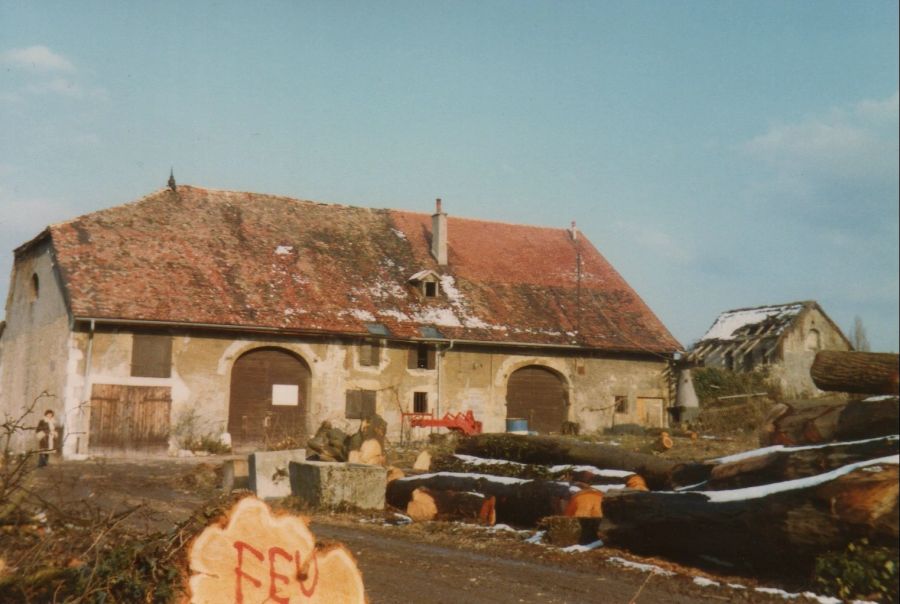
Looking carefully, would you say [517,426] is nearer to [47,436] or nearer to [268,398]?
[268,398]

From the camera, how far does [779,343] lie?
36.9 metres

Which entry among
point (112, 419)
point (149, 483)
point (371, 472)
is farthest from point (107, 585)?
point (112, 419)

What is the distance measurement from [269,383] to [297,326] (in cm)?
182

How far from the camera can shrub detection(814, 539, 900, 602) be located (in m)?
6.96

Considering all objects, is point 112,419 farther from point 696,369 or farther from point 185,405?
point 696,369

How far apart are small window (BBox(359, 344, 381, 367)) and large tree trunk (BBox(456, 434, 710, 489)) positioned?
993 cm

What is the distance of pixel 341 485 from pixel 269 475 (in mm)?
2195

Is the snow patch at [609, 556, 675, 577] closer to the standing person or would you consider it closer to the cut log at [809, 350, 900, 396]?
the cut log at [809, 350, 900, 396]

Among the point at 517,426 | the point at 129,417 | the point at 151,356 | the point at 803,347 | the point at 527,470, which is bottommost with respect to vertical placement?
the point at 527,470

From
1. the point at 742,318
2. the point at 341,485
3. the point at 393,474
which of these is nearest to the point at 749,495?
the point at 341,485

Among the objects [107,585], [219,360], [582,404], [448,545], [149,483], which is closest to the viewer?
[107,585]

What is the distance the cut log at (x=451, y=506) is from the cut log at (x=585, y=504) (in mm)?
1359

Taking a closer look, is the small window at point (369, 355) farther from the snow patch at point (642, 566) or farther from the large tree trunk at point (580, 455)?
the snow patch at point (642, 566)

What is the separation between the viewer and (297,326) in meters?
24.1
